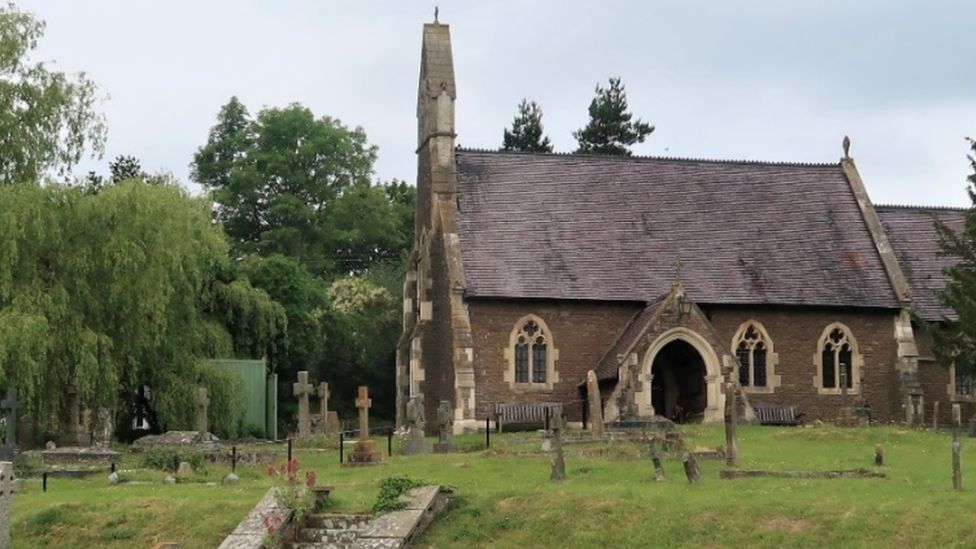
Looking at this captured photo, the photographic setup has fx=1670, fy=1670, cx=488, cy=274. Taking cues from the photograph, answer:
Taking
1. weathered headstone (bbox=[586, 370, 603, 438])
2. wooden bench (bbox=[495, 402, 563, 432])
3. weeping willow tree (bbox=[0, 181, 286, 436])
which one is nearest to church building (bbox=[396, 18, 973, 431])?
wooden bench (bbox=[495, 402, 563, 432])

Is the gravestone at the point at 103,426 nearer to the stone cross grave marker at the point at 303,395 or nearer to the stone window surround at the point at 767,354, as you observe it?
the stone cross grave marker at the point at 303,395

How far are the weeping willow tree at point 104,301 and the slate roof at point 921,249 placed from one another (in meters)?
21.5

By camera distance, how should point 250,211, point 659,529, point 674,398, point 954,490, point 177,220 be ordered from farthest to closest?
point 250,211
point 674,398
point 177,220
point 954,490
point 659,529

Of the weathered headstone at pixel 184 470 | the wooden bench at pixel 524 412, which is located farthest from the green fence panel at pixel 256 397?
the weathered headstone at pixel 184 470

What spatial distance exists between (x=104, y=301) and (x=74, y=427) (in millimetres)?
3409

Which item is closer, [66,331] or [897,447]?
[897,447]

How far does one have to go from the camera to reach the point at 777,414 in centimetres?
4938

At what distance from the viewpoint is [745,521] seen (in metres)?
24.7

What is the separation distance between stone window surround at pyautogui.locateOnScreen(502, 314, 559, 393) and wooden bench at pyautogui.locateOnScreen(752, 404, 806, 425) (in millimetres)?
5939

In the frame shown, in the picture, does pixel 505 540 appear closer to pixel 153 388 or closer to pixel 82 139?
pixel 153 388

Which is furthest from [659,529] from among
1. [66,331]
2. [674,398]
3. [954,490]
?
[674,398]

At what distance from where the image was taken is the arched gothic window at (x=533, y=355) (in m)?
48.7

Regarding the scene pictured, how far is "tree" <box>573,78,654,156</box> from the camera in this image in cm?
8738

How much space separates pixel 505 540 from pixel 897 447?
1587 cm
